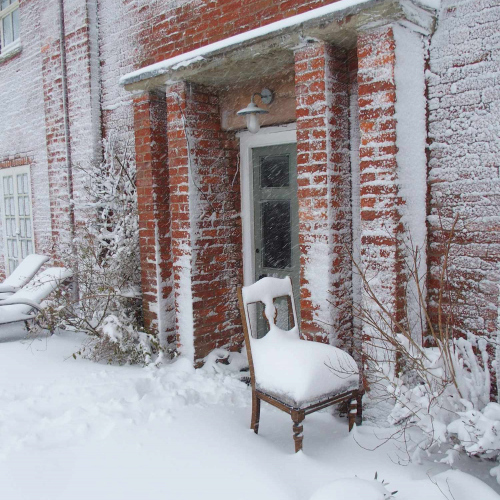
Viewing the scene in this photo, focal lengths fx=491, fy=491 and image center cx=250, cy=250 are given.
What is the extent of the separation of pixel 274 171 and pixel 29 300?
313 cm

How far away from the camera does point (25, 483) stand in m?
2.65

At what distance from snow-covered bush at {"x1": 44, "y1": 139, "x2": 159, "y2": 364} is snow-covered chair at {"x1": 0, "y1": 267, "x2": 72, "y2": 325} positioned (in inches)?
7.7

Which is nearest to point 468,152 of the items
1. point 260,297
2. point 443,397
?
point 443,397

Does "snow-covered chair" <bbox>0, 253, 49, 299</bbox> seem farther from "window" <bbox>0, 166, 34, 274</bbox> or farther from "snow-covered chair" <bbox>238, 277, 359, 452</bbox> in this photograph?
"snow-covered chair" <bbox>238, 277, 359, 452</bbox>

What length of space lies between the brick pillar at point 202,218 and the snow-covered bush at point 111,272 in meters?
0.55

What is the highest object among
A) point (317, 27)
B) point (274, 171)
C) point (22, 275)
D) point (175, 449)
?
point (317, 27)

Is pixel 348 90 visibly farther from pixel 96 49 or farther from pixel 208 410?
pixel 96 49

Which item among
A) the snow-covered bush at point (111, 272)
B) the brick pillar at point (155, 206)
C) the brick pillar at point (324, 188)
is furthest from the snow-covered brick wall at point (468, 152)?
the snow-covered bush at point (111, 272)

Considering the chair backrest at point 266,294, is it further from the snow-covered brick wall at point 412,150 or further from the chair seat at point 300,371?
the snow-covered brick wall at point 412,150

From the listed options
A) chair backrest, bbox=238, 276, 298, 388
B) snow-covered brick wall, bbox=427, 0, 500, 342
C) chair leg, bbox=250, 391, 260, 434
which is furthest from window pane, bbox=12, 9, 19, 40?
chair leg, bbox=250, 391, 260, 434

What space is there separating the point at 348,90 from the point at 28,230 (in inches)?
239

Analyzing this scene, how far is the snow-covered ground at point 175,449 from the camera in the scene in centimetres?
259

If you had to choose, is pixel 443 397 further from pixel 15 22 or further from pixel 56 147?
pixel 15 22

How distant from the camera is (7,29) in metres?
8.09
